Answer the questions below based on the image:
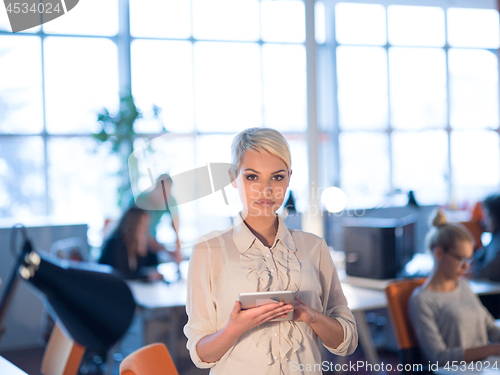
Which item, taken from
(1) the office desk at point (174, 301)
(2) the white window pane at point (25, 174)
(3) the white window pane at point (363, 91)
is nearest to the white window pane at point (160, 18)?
(1) the office desk at point (174, 301)

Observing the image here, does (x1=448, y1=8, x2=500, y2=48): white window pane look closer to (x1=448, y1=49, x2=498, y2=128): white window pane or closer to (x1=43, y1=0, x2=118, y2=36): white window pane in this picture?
(x1=448, y1=49, x2=498, y2=128): white window pane

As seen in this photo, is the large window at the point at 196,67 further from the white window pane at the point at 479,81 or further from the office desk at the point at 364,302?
the white window pane at the point at 479,81

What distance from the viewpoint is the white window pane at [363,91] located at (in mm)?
6070

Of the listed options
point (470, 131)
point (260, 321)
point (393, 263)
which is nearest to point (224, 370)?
point (260, 321)

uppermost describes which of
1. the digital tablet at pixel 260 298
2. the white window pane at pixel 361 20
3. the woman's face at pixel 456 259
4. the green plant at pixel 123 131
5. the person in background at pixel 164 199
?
the white window pane at pixel 361 20

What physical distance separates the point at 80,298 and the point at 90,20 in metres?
1.23

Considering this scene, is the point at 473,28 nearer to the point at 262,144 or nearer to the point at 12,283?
the point at 262,144

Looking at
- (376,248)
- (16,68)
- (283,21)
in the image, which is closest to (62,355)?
(16,68)

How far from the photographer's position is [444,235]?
2.06 m

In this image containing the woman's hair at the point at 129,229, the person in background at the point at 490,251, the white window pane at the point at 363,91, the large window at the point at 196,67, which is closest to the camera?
the large window at the point at 196,67

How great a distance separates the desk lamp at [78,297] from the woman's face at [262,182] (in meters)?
0.97

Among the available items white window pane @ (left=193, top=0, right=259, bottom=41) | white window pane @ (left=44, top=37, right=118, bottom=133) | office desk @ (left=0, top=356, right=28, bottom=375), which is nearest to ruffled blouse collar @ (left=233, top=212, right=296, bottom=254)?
office desk @ (left=0, top=356, right=28, bottom=375)

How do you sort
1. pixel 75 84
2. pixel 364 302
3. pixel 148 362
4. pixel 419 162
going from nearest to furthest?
pixel 148 362 → pixel 364 302 → pixel 75 84 → pixel 419 162

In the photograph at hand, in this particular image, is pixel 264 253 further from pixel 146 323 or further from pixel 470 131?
pixel 470 131
